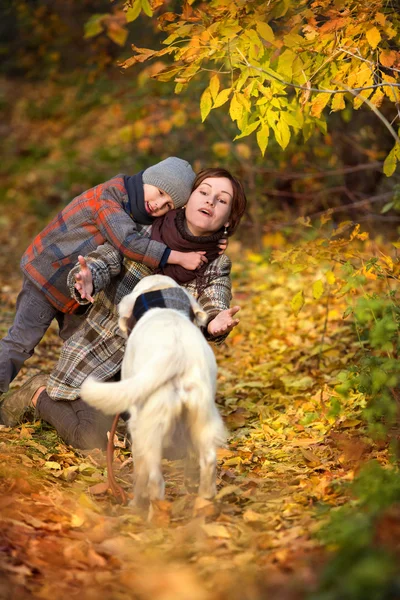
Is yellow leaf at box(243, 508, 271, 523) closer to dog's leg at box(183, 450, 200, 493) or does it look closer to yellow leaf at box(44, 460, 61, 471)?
dog's leg at box(183, 450, 200, 493)

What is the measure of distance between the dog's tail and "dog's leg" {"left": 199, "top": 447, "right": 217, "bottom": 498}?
0.41 metres

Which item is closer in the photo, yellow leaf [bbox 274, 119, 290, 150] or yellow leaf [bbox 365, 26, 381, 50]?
yellow leaf [bbox 365, 26, 381, 50]

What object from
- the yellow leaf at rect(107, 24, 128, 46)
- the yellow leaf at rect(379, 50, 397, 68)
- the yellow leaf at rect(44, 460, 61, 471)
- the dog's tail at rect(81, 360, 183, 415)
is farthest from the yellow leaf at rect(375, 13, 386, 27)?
the yellow leaf at rect(44, 460, 61, 471)

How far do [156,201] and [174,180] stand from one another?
0.53ft

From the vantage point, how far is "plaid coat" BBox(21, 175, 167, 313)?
13.3ft

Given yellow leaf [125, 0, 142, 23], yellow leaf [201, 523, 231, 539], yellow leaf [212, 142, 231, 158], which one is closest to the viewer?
yellow leaf [201, 523, 231, 539]

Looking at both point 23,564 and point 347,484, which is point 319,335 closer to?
point 347,484

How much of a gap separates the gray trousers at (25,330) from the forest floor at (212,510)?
363 mm

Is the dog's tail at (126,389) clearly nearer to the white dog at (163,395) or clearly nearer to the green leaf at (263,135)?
the white dog at (163,395)

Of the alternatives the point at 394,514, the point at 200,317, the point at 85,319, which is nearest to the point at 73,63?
the point at 85,319

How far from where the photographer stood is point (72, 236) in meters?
4.29

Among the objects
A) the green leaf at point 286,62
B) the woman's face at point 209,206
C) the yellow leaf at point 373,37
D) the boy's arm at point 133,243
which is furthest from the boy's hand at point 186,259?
the yellow leaf at point 373,37

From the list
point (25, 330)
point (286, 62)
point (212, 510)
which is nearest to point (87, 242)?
point (25, 330)

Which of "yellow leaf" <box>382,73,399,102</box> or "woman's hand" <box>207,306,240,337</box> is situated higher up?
"yellow leaf" <box>382,73,399,102</box>
